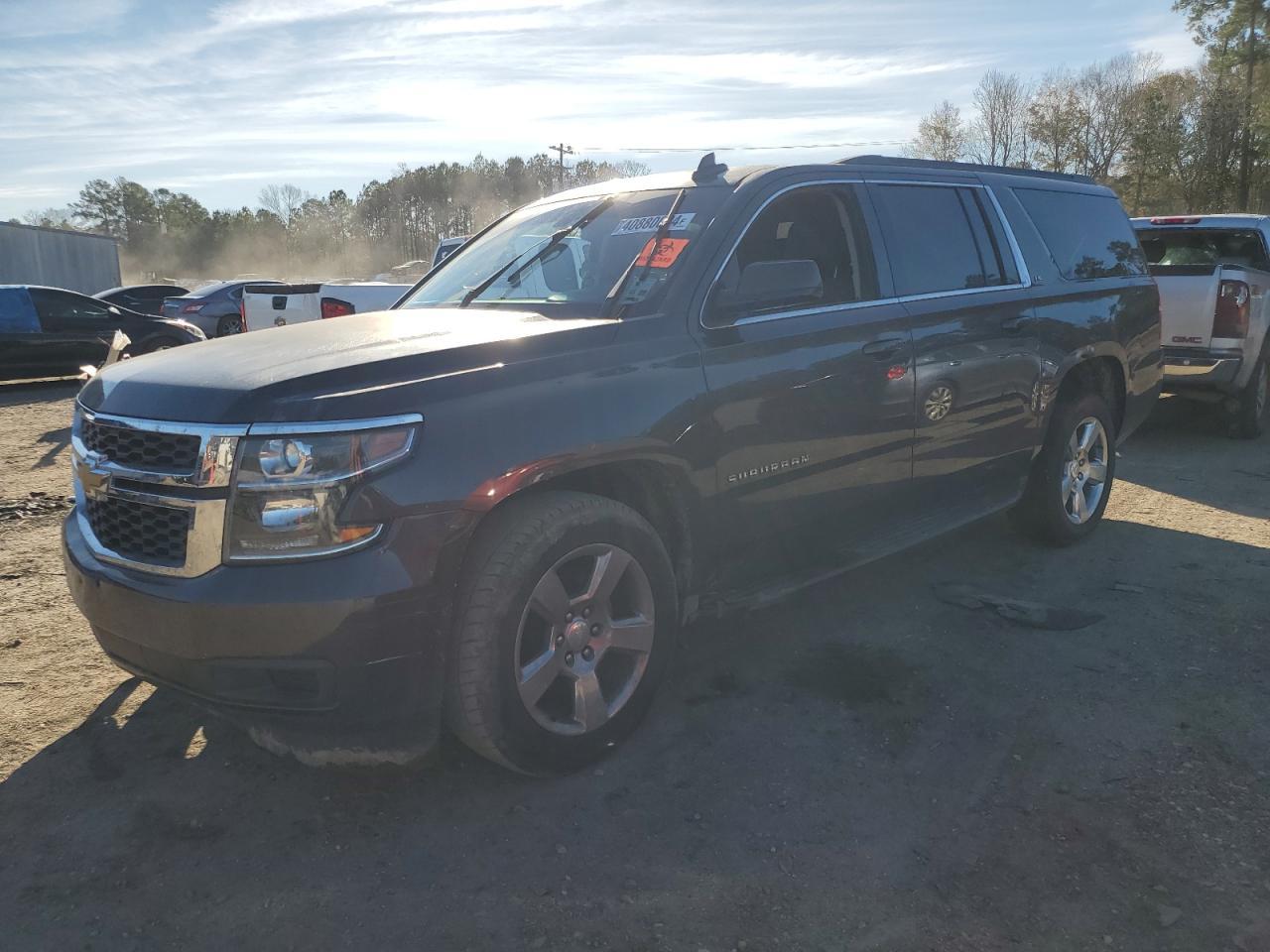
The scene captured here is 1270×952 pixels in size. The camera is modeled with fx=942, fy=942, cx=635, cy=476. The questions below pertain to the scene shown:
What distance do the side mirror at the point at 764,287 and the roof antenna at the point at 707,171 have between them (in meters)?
0.56

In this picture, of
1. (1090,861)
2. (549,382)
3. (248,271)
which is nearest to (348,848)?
(549,382)

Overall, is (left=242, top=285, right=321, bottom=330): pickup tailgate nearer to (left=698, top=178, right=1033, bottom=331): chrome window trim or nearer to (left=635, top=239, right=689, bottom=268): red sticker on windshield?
(left=698, top=178, right=1033, bottom=331): chrome window trim

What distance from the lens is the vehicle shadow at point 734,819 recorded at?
238 centimetres

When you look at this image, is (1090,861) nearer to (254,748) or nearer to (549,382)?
(549,382)

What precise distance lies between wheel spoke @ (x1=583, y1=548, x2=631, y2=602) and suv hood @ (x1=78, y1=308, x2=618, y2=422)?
26.3 inches

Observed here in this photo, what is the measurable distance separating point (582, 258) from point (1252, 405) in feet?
23.4

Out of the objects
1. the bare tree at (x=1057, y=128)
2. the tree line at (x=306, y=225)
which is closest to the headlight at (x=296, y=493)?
the bare tree at (x=1057, y=128)

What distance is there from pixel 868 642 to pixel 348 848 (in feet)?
7.58

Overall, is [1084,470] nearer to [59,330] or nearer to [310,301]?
[310,301]

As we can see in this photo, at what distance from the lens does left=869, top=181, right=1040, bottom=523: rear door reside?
13.4ft

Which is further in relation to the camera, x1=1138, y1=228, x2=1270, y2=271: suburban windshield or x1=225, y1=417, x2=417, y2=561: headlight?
x1=1138, y1=228, x2=1270, y2=271: suburban windshield

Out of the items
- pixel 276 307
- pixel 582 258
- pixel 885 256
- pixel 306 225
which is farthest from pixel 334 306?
pixel 306 225

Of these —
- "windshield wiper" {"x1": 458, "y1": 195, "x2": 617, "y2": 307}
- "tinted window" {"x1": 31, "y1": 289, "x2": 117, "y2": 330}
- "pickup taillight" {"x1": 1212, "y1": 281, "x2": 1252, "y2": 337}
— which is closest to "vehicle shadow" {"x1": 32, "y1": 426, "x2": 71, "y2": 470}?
"tinted window" {"x1": 31, "y1": 289, "x2": 117, "y2": 330}

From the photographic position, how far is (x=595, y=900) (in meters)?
2.46
